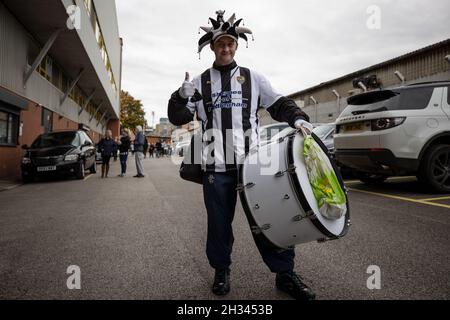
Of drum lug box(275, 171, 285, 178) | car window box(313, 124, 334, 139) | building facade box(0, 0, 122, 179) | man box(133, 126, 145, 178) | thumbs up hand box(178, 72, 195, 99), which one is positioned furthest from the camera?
man box(133, 126, 145, 178)

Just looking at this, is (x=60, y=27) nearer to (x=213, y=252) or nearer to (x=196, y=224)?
A: (x=196, y=224)

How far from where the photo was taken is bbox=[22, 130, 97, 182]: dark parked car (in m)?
9.77

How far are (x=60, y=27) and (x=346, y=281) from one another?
13.0 meters

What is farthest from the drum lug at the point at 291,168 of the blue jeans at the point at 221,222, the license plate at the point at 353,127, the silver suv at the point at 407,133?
the license plate at the point at 353,127

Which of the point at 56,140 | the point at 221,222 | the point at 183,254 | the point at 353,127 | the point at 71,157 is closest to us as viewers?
the point at 221,222

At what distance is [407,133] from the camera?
5.76 meters

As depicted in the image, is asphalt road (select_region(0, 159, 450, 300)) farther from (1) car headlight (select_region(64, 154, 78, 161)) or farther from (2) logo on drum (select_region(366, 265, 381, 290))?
(1) car headlight (select_region(64, 154, 78, 161))

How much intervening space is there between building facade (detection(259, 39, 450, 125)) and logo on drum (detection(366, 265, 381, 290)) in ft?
45.0

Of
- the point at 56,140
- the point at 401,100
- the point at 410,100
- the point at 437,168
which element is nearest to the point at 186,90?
the point at 401,100

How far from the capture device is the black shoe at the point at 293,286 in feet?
7.34

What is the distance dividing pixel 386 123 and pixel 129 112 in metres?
59.5

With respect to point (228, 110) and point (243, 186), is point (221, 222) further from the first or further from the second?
point (228, 110)

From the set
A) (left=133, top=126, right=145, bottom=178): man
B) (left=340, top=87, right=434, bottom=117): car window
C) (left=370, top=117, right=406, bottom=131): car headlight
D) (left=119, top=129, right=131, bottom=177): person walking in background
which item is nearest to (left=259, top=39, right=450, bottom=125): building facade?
(left=340, top=87, right=434, bottom=117): car window

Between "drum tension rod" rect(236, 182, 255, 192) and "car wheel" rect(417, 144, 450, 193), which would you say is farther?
"car wheel" rect(417, 144, 450, 193)
